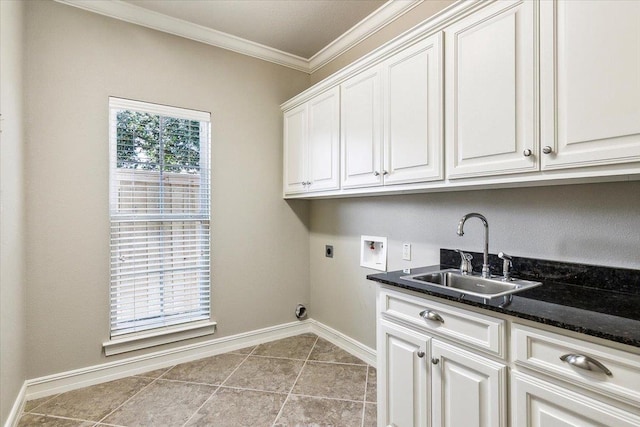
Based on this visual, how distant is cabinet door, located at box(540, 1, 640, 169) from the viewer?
1.11m

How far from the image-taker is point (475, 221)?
1.95 meters

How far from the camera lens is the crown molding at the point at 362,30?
7.83ft

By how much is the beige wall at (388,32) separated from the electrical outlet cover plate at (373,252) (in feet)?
5.13

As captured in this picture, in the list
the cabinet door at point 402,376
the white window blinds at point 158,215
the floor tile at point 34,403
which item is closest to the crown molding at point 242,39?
the white window blinds at point 158,215

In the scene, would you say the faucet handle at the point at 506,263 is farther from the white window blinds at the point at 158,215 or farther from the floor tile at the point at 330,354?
the white window blinds at the point at 158,215

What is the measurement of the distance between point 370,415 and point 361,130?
72.1 inches

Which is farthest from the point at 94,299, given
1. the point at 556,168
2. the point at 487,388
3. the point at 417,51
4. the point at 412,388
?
the point at 556,168

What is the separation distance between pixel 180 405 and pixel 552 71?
2705 mm

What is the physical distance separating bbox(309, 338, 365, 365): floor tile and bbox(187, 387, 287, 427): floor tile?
0.63 metres

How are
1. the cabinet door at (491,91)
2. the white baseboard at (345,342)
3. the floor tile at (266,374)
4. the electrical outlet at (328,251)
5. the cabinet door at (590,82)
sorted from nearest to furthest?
the cabinet door at (590,82), the cabinet door at (491,91), the floor tile at (266,374), the white baseboard at (345,342), the electrical outlet at (328,251)

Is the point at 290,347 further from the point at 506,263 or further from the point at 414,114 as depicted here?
the point at 414,114

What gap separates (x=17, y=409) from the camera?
1.93m

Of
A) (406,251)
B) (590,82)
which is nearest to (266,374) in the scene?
(406,251)

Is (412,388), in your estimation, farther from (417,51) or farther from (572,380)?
(417,51)
